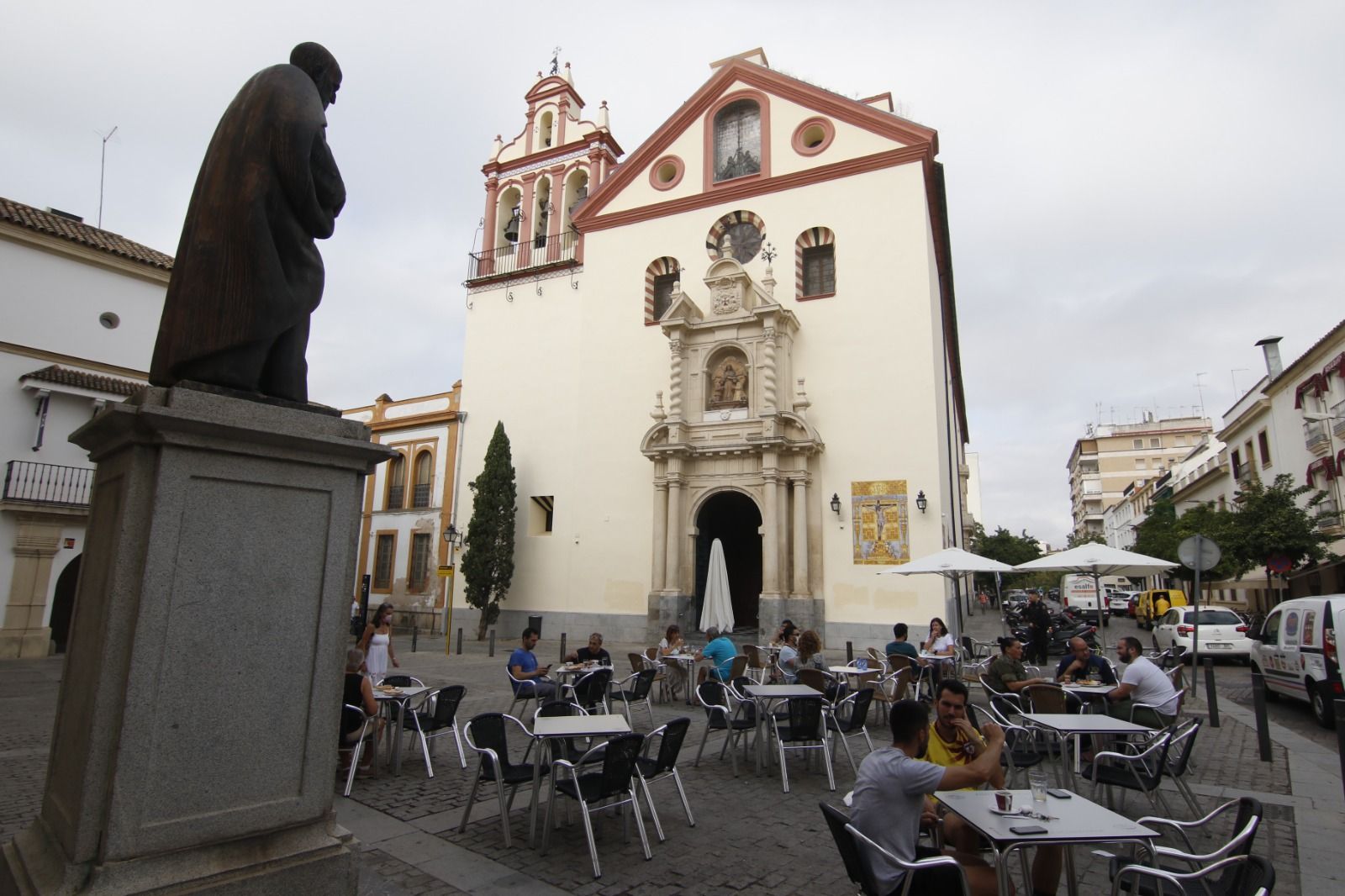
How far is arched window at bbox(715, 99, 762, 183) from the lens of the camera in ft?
70.2

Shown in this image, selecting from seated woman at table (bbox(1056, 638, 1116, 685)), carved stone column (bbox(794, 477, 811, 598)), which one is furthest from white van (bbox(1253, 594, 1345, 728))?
carved stone column (bbox(794, 477, 811, 598))

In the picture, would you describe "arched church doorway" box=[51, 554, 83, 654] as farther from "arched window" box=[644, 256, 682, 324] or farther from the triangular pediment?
the triangular pediment

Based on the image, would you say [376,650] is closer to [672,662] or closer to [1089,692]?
[672,662]

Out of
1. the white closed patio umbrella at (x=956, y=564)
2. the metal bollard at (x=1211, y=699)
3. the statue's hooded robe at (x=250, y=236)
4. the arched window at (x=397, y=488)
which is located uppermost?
the arched window at (x=397, y=488)

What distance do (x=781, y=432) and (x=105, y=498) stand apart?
16273mm

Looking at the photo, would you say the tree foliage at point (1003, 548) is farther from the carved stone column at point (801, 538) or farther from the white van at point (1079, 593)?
the carved stone column at point (801, 538)

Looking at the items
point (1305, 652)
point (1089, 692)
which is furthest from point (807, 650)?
point (1305, 652)

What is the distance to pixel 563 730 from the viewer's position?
509 centimetres

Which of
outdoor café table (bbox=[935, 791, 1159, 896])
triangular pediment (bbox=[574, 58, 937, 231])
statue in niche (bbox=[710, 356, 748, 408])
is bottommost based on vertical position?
outdoor café table (bbox=[935, 791, 1159, 896])

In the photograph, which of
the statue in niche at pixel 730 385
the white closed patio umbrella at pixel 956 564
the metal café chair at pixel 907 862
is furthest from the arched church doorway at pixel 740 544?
the metal café chair at pixel 907 862

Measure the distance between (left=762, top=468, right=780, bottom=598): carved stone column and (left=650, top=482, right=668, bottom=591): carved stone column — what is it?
264 centimetres

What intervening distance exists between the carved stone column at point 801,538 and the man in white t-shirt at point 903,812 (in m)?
14.3

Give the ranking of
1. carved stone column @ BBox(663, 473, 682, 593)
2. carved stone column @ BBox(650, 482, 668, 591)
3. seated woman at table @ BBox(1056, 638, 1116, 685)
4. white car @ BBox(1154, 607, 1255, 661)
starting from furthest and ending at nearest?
1. carved stone column @ BBox(650, 482, 668, 591)
2. carved stone column @ BBox(663, 473, 682, 593)
3. white car @ BBox(1154, 607, 1255, 661)
4. seated woman at table @ BBox(1056, 638, 1116, 685)

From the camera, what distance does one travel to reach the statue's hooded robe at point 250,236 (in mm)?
3275
